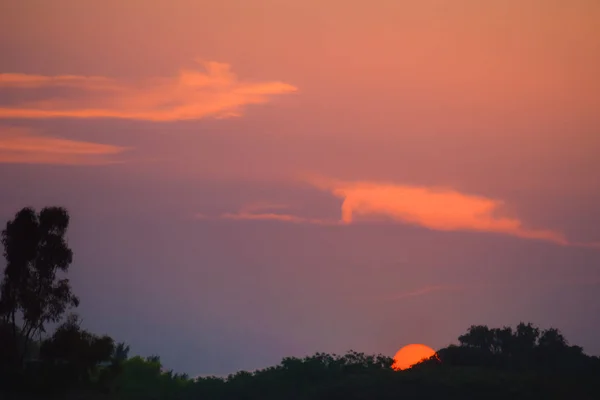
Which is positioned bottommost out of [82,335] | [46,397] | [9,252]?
[46,397]

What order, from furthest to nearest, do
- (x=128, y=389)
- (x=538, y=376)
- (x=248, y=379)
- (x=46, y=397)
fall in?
(x=128, y=389) → (x=248, y=379) → (x=538, y=376) → (x=46, y=397)

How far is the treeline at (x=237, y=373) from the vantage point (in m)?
63.9

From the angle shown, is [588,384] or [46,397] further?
[588,384]

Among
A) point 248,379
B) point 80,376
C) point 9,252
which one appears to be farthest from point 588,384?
point 9,252

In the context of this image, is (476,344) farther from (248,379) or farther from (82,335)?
(82,335)

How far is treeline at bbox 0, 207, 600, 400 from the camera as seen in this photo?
6388 cm

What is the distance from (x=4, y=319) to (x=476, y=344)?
60814 mm

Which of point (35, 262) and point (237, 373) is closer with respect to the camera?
point (35, 262)

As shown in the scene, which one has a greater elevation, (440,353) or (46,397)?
(440,353)

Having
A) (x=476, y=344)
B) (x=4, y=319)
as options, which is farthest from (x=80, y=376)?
(x=476, y=344)

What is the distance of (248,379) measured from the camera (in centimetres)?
9988

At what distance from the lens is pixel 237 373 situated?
4045 inches

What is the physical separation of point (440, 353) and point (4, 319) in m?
51.4

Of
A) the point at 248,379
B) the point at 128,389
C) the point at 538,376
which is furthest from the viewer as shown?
the point at 128,389
